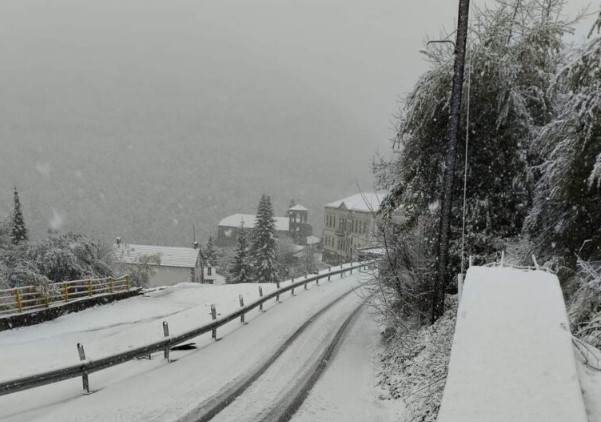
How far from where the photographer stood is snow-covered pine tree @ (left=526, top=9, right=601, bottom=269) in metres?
8.55

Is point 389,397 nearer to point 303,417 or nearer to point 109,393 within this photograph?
point 303,417

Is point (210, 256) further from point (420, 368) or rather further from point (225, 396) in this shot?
point (420, 368)

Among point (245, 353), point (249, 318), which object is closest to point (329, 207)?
point (249, 318)

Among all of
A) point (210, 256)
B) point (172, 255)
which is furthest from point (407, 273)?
point (210, 256)

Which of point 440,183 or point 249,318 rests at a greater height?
point 440,183

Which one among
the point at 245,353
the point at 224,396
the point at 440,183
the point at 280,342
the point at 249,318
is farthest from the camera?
the point at 249,318

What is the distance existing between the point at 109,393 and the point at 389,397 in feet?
17.8

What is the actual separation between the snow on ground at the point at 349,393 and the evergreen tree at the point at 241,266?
46743 mm

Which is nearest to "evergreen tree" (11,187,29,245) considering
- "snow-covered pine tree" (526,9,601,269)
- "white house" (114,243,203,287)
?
"white house" (114,243,203,287)

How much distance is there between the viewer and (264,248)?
60531 mm

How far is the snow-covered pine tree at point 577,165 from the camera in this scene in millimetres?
8555

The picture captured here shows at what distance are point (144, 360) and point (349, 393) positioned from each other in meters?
5.08

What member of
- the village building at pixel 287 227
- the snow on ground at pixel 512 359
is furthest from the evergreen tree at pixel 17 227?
the village building at pixel 287 227

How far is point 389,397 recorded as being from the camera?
9.18 meters
